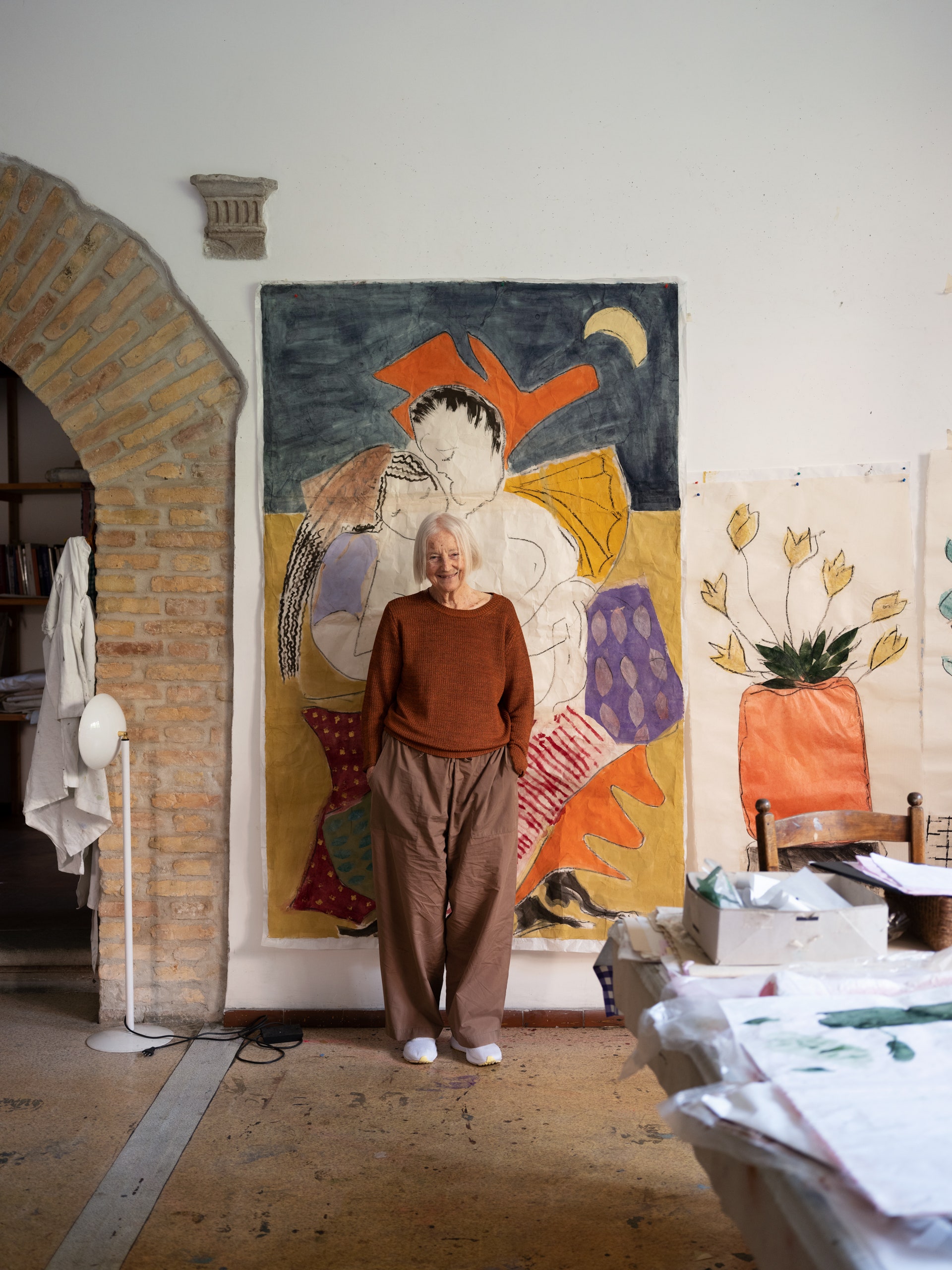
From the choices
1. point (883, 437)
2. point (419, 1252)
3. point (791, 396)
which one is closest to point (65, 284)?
point (791, 396)

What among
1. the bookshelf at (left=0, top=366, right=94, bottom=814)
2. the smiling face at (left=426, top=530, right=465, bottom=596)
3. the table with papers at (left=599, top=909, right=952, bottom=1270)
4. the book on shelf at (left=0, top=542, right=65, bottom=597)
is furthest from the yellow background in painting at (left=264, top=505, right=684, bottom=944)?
the bookshelf at (left=0, top=366, right=94, bottom=814)

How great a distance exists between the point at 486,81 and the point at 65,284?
160 centimetres

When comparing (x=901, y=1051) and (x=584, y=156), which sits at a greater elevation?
(x=584, y=156)

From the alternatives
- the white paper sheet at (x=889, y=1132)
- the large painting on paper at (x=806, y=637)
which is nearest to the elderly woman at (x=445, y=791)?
the large painting on paper at (x=806, y=637)

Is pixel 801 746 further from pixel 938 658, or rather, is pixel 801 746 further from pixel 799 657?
pixel 938 658

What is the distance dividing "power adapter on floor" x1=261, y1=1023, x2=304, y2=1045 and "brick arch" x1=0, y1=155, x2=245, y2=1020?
0.22m

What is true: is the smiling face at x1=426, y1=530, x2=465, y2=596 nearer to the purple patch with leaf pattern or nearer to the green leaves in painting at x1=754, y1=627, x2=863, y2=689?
the purple patch with leaf pattern

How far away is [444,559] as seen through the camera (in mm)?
2998

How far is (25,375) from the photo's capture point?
3246mm

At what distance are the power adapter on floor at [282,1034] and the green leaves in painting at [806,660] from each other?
201 centimetres

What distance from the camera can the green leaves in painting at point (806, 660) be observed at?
330 centimetres

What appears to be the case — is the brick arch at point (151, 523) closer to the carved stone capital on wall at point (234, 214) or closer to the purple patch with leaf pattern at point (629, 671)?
the carved stone capital on wall at point (234, 214)

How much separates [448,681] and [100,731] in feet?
3.70

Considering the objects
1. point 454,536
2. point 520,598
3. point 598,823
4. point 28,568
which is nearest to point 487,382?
point 454,536
